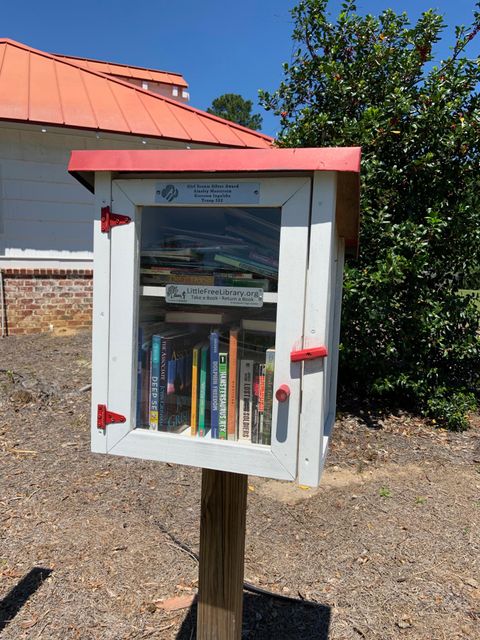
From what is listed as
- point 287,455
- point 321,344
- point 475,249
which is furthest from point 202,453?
point 475,249

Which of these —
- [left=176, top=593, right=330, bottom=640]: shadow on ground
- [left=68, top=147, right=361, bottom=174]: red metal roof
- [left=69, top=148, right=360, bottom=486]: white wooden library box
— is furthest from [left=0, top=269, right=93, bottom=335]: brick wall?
[left=68, top=147, right=361, bottom=174]: red metal roof

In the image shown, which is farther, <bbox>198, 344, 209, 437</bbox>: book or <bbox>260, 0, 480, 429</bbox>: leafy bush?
<bbox>260, 0, 480, 429</bbox>: leafy bush

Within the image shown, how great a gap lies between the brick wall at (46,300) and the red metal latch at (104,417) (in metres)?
7.22

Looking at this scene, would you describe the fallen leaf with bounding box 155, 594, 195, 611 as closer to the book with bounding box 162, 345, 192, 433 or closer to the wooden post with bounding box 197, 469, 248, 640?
the wooden post with bounding box 197, 469, 248, 640

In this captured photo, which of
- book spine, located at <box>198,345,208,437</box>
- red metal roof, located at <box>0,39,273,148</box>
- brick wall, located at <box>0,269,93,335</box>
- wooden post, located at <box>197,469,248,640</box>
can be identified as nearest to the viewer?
book spine, located at <box>198,345,208,437</box>

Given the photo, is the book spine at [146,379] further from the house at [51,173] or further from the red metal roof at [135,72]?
the red metal roof at [135,72]

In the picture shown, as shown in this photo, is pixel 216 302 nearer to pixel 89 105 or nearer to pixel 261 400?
pixel 261 400

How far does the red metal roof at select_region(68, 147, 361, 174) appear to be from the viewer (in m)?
1.36

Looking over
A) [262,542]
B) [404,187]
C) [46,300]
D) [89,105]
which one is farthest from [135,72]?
[262,542]

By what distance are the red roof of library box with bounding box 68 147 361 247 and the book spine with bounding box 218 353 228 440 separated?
0.56 m

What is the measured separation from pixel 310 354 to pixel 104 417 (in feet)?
2.25

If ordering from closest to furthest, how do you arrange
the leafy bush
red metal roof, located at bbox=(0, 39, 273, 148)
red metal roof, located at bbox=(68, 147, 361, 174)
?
red metal roof, located at bbox=(68, 147, 361, 174) < the leafy bush < red metal roof, located at bbox=(0, 39, 273, 148)

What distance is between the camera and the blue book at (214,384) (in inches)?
61.7

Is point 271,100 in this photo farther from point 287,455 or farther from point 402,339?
point 287,455
